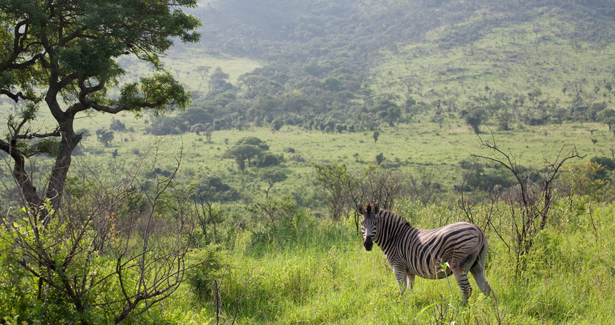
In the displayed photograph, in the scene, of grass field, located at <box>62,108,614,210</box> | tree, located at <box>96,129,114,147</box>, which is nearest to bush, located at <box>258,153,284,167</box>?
grass field, located at <box>62,108,614,210</box>

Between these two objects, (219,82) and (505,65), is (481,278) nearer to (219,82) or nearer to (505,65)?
(219,82)

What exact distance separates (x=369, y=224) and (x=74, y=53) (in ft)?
25.2

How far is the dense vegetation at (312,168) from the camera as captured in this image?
8.32ft

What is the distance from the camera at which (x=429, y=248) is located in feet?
12.2

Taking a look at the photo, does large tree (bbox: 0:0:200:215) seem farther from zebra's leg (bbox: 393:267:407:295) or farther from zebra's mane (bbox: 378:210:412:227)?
zebra's leg (bbox: 393:267:407:295)

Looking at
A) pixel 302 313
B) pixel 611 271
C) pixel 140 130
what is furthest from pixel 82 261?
pixel 140 130

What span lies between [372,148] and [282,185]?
2017 cm

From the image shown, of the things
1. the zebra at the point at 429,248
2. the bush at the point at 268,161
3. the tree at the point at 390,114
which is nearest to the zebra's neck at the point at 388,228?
the zebra at the point at 429,248

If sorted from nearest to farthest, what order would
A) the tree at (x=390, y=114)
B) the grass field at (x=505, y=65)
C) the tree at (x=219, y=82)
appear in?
the tree at (x=390, y=114)
the grass field at (x=505, y=65)
the tree at (x=219, y=82)

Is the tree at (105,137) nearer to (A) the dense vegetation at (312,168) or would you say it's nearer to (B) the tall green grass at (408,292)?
(A) the dense vegetation at (312,168)

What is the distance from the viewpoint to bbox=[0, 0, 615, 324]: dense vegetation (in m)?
2.54

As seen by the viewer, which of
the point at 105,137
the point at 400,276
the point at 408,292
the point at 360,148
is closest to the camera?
the point at 408,292

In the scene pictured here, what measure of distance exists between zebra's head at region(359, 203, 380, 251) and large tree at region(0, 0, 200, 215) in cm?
656

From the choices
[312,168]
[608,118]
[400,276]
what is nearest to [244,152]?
[312,168]
